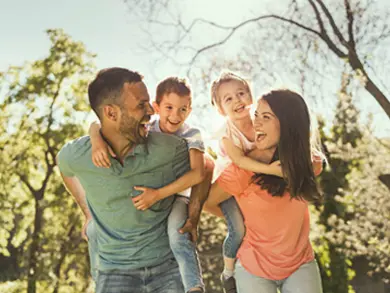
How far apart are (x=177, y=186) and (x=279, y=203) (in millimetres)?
619

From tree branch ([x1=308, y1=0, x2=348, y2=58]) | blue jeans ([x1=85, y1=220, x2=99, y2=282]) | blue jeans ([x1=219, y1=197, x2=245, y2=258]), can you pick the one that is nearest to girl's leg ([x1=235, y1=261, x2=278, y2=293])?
blue jeans ([x1=219, y1=197, x2=245, y2=258])

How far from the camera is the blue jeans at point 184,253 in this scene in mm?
3029

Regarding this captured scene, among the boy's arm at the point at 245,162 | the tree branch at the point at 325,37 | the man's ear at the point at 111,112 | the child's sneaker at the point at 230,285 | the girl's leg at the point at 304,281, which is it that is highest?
the tree branch at the point at 325,37

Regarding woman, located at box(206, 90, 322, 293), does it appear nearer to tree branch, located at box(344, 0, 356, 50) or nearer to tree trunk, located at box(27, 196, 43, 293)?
tree branch, located at box(344, 0, 356, 50)

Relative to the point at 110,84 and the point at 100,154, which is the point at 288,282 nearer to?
the point at 100,154

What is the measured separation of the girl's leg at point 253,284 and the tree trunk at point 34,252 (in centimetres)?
1679

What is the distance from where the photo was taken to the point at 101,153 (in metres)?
3.03

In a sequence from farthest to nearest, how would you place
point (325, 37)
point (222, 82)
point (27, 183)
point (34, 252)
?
point (27, 183), point (34, 252), point (325, 37), point (222, 82)

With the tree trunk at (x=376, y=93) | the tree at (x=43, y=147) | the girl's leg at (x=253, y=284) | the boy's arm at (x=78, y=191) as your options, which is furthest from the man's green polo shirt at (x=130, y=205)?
the tree at (x=43, y=147)

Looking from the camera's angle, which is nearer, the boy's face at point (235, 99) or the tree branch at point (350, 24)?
the boy's face at point (235, 99)

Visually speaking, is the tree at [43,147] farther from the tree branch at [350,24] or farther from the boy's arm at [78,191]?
the boy's arm at [78,191]

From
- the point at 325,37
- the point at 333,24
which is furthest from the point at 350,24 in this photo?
the point at 325,37

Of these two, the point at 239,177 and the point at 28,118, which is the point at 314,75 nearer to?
the point at 239,177

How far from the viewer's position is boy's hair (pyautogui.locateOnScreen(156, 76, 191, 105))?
3.67m
